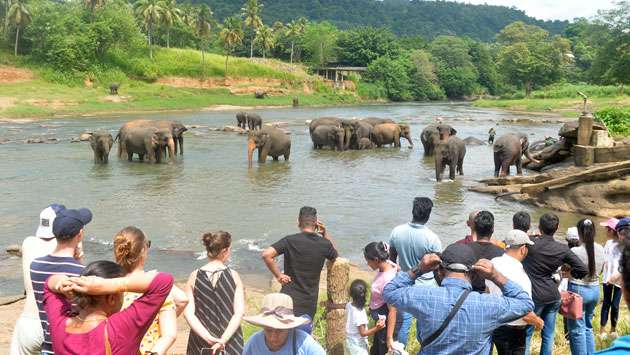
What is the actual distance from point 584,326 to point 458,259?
268 cm

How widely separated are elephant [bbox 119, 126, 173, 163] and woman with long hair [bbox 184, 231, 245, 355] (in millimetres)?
20701

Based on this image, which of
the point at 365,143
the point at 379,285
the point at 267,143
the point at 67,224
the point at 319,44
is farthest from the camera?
the point at 319,44

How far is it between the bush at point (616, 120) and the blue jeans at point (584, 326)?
14853 millimetres

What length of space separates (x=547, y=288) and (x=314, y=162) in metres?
21.0

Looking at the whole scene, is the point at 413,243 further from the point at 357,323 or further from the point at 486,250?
the point at 357,323

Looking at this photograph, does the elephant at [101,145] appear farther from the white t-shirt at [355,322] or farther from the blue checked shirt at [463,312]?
the blue checked shirt at [463,312]

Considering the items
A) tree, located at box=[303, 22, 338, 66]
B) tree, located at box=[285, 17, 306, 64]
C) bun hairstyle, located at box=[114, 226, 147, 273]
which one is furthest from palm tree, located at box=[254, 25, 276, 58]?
bun hairstyle, located at box=[114, 226, 147, 273]

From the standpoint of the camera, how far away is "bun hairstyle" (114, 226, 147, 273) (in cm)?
442

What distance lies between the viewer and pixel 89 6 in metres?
74.7

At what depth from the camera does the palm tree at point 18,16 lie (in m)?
66.4

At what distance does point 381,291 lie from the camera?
19.2 feet

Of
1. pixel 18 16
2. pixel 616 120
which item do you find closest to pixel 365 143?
pixel 616 120

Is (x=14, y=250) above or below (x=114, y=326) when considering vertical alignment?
below

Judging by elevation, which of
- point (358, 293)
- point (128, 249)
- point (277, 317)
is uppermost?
point (128, 249)
